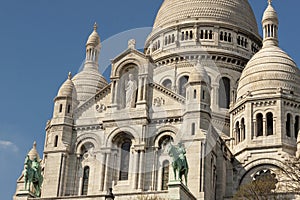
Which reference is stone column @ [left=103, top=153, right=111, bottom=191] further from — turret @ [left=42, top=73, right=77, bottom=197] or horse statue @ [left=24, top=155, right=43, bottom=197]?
horse statue @ [left=24, top=155, right=43, bottom=197]

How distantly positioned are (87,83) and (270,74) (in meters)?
16.3

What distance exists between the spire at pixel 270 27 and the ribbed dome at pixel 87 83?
15308mm

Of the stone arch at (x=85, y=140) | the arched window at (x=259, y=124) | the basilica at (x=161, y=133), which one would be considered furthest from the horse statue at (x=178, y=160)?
the arched window at (x=259, y=124)

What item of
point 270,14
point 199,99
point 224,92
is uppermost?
point 270,14

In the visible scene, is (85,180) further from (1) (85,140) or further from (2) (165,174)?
(2) (165,174)

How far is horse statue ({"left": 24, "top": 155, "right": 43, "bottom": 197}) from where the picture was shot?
49125 mm

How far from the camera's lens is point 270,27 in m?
65.9

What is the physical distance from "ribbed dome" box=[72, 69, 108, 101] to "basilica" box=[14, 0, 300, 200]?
9 centimetres

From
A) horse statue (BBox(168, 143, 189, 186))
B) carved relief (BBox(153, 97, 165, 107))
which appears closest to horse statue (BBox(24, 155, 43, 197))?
carved relief (BBox(153, 97, 165, 107))

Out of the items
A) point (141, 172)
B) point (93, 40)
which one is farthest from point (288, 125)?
point (93, 40)

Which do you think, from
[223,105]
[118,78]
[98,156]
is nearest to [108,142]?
[98,156]

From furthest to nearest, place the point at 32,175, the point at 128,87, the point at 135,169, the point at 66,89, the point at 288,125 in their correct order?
1. the point at 288,125
2. the point at 66,89
3. the point at 128,87
4. the point at 135,169
5. the point at 32,175

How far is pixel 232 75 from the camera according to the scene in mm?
68438

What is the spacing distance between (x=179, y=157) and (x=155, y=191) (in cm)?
291
